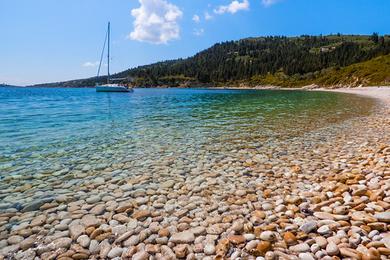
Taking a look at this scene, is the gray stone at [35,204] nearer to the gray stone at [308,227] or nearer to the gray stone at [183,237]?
the gray stone at [183,237]

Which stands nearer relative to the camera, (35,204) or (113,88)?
(35,204)

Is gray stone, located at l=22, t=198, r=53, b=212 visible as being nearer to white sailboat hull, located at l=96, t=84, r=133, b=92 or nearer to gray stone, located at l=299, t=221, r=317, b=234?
gray stone, located at l=299, t=221, r=317, b=234

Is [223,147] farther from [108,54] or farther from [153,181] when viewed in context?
[108,54]

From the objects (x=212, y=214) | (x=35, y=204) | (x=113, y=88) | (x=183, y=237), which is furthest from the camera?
(x=113, y=88)

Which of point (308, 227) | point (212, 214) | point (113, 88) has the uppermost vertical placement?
point (113, 88)

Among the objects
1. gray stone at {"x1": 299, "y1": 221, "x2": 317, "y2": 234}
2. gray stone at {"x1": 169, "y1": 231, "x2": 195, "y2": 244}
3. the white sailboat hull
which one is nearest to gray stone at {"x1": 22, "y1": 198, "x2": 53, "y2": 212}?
gray stone at {"x1": 169, "y1": 231, "x2": 195, "y2": 244}

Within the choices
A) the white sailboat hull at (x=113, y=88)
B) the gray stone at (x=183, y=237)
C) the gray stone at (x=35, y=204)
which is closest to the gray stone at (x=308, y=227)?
the gray stone at (x=183, y=237)

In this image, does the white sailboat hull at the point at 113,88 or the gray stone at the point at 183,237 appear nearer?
the gray stone at the point at 183,237

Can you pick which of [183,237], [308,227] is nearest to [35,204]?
[183,237]

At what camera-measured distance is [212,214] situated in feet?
19.3

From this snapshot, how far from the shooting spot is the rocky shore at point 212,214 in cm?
454

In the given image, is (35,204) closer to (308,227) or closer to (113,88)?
(308,227)

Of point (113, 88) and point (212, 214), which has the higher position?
point (113, 88)

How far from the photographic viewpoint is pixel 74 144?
13.6m
